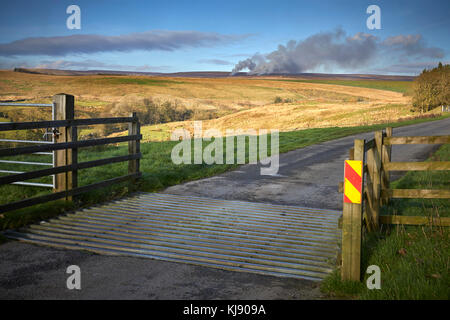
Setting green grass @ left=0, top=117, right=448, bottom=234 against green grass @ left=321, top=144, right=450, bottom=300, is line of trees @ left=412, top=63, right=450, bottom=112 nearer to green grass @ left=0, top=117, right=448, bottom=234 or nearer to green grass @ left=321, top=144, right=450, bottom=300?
green grass @ left=0, top=117, right=448, bottom=234

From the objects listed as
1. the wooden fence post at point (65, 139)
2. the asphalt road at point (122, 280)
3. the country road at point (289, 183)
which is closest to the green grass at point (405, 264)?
the asphalt road at point (122, 280)

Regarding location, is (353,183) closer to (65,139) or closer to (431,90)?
(65,139)

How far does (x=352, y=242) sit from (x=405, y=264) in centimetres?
73

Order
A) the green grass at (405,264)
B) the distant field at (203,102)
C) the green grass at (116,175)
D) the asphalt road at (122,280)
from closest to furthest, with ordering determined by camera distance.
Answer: the green grass at (405,264)
the asphalt road at (122,280)
the green grass at (116,175)
the distant field at (203,102)

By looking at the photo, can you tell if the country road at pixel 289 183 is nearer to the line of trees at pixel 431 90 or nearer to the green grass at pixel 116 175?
the green grass at pixel 116 175

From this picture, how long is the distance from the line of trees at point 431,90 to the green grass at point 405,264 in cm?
5229

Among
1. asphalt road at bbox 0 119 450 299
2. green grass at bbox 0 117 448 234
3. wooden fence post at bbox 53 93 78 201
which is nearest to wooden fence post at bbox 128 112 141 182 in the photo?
green grass at bbox 0 117 448 234

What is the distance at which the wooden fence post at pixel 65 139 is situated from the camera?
27.9ft

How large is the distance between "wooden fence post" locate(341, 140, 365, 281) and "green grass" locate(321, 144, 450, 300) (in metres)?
0.12

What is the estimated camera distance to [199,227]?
24.2 ft

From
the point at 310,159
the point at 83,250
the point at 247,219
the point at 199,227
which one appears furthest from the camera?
the point at 310,159
